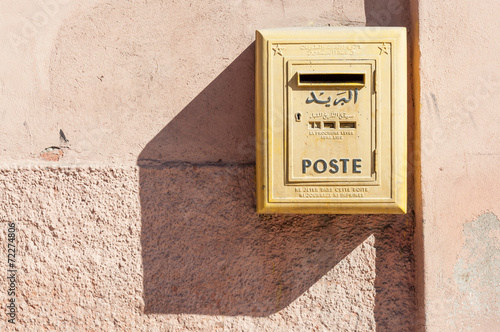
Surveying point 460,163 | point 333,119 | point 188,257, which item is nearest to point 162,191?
point 188,257

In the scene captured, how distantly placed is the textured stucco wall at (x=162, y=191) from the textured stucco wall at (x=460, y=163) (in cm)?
10

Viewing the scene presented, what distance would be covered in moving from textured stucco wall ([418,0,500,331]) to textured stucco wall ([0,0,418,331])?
0.34 feet

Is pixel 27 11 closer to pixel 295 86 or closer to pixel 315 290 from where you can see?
pixel 295 86

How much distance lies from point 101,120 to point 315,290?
1.18 meters

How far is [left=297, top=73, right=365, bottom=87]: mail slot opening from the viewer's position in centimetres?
138

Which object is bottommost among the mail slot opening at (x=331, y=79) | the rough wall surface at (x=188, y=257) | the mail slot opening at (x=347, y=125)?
the rough wall surface at (x=188, y=257)

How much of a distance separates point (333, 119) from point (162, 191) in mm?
768

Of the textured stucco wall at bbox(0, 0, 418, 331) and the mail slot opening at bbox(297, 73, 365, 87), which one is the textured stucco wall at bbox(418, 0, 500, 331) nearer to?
the textured stucco wall at bbox(0, 0, 418, 331)

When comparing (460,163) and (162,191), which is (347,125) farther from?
(162,191)

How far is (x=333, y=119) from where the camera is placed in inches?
54.9

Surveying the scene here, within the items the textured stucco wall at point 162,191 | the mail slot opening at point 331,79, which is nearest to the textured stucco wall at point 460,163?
the textured stucco wall at point 162,191

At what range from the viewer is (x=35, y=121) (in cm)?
162

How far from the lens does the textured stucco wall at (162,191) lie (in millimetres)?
1601

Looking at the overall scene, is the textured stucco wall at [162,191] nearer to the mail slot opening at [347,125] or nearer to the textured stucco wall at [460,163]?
the textured stucco wall at [460,163]
